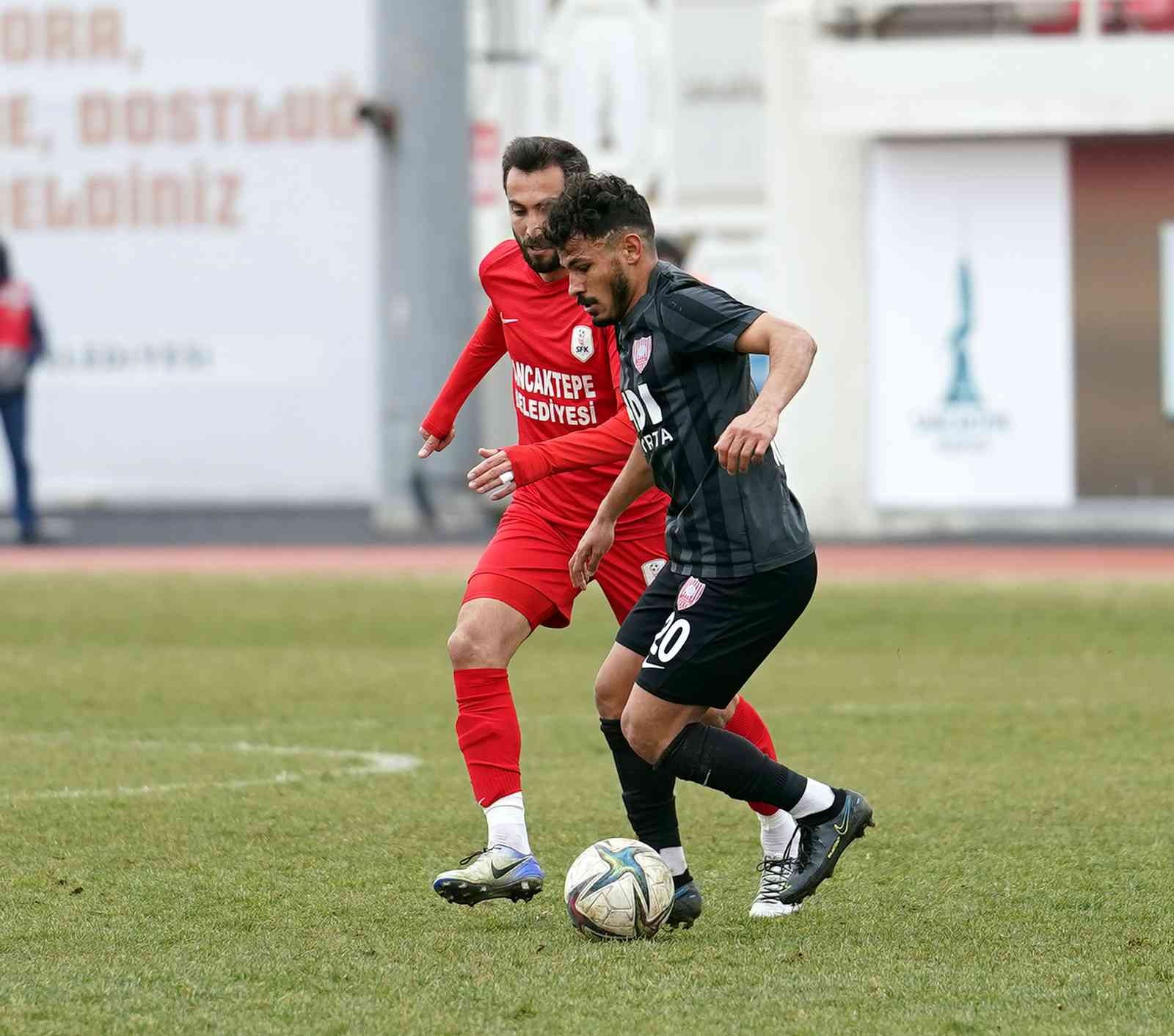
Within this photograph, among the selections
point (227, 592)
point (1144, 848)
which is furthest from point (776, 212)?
point (1144, 848)

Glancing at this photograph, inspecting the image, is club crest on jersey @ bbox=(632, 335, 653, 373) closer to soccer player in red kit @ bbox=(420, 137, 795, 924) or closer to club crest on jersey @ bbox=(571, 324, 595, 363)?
soccer player in red kit @ bbox=(420, 137, 795, 924)

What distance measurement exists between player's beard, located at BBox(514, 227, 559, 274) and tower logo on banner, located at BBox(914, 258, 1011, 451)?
14675 millimetres

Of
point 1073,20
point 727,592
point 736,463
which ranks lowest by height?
point 727,592

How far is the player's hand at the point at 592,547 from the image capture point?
238 inches

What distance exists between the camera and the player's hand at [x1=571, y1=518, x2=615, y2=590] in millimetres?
6047

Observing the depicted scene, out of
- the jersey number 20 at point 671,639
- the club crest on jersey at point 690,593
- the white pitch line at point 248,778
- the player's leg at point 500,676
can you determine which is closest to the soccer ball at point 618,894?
the player's leg at point 500,676

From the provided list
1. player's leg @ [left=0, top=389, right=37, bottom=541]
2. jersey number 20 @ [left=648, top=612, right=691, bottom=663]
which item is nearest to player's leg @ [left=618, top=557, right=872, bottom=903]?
jersey number 20 @ [left=648, top=612, right=691, bottom=663]

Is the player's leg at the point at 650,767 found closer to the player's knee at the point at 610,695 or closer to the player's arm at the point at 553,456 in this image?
the player's knee at the point at 610,695

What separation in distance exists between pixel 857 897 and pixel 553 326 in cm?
180

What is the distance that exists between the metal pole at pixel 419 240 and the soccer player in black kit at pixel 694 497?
51.0 feet

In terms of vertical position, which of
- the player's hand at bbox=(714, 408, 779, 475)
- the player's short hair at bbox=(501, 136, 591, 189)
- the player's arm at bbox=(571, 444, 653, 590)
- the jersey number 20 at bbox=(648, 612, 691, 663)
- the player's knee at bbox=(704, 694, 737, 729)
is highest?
the player's short hair at bbox=(501, 136, 591, 189)

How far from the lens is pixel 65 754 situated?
8.74 m

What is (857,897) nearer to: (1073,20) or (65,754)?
(65,754)

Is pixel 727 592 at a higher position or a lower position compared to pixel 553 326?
lower
